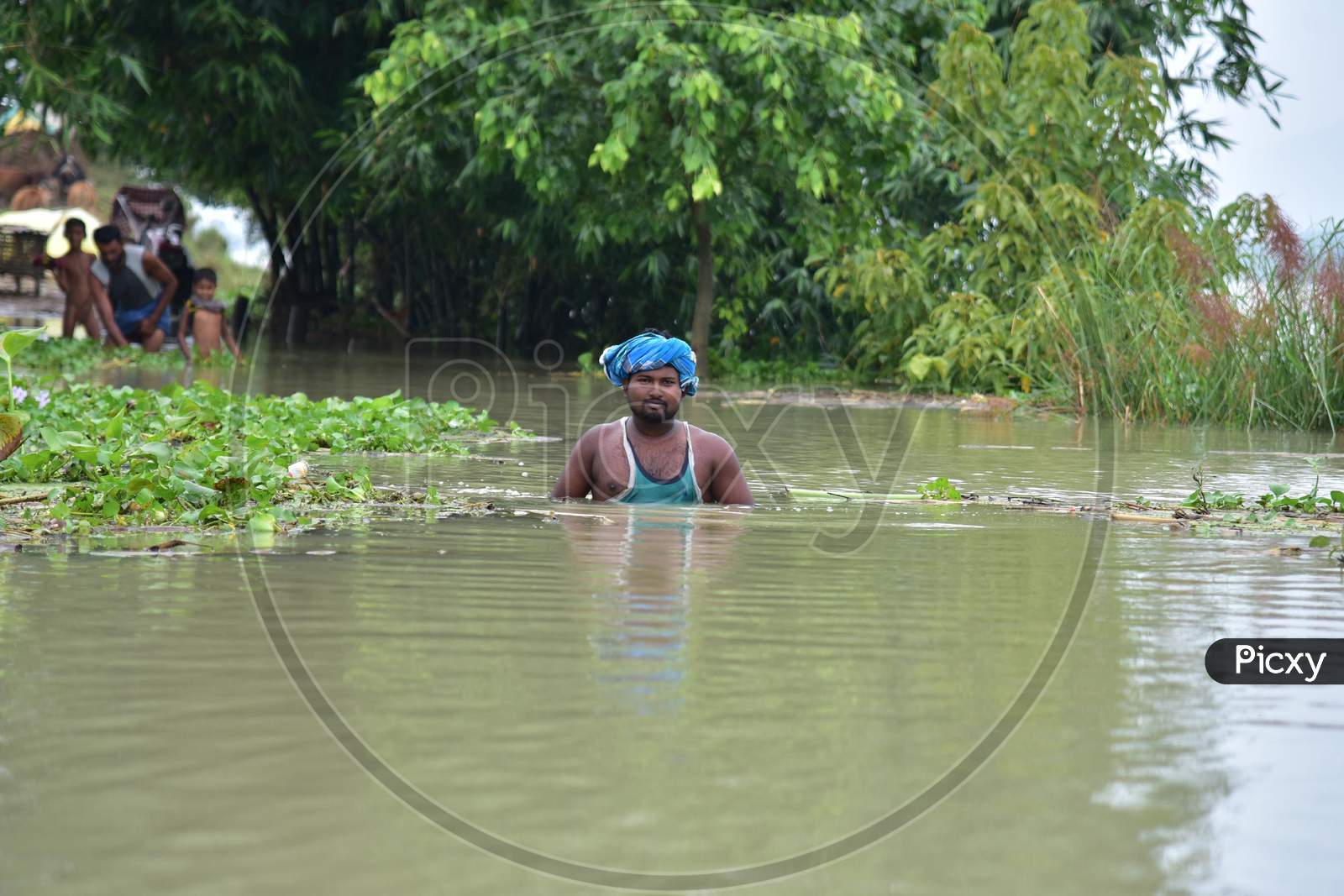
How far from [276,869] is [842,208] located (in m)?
15.0

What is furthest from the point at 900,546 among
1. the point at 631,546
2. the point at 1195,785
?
the point at 1195,785

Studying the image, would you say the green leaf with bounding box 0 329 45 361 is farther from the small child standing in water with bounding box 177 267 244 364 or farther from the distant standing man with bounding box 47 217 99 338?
the distant standing man with bounding box 47 217 99 338

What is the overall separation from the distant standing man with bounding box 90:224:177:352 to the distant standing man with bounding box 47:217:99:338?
18 centimetres

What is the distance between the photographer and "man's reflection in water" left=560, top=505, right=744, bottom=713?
292cm

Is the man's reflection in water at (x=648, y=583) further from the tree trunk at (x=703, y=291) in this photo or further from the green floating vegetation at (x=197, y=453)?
the tree trunk at (x=703, y=291)

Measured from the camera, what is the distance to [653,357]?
5547mm

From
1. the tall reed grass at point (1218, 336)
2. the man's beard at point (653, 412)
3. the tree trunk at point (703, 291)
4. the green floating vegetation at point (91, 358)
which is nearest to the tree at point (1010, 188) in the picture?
the tree trunk at point (703, 291)

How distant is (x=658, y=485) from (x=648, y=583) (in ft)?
6.10

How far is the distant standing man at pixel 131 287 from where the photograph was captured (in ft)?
57.1

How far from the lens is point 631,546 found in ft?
14.9

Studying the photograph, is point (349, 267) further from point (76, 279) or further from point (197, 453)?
point (197, 453)

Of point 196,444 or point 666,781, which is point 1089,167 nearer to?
point 196,444

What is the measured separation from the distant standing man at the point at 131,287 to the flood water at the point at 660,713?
538 inches
